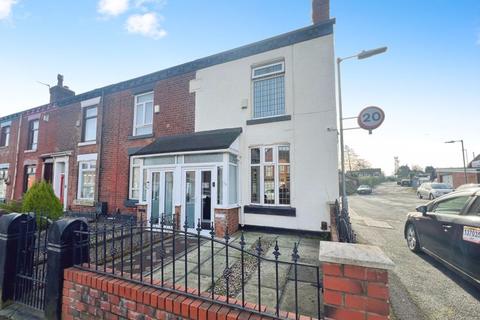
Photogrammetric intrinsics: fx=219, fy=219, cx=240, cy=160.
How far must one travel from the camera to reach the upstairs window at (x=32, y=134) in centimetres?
1530

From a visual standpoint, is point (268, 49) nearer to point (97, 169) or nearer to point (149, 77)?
point (149, 77)

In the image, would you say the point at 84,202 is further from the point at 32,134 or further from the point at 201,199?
the point at 32,134

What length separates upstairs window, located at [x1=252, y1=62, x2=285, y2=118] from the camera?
8438mm

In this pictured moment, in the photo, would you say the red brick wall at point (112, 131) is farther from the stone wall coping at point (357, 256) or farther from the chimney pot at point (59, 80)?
the stone wall coping at point (357, 256)

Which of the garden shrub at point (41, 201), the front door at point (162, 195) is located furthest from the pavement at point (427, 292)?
the garden shrub at point (41, 201)

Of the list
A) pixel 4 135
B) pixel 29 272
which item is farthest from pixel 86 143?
pixel 4 135

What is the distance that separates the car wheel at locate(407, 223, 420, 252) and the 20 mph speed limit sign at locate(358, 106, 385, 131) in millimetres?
2995

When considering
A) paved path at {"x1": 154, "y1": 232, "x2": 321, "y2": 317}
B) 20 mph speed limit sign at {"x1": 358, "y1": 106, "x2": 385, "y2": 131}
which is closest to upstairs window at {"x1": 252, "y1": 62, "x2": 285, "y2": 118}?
20 mph speed limit sign at {"x1": 358, "y1": 106, "x2": 385, "y2": 131}

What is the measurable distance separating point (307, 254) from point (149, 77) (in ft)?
34.0

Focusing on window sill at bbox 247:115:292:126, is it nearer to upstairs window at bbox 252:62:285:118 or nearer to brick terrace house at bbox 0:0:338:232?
brick terrace house at bbox 0:0:338:232

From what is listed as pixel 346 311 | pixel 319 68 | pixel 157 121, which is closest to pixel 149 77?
pixel 157 121

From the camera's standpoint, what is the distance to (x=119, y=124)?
37.6ft

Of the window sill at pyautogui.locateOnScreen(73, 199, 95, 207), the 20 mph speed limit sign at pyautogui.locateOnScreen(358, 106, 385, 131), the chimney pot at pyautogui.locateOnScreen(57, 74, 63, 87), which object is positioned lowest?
the window sill at pyautogui.locateOnScreen(73, 199, 95, 207)

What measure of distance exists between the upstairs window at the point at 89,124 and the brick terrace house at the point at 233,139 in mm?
1214
